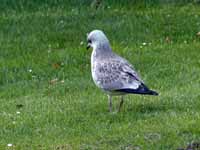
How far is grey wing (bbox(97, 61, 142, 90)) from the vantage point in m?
9.55

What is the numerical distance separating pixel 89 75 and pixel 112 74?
2.64 meters

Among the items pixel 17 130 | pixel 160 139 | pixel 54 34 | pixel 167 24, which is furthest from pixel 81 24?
pixel 160 139

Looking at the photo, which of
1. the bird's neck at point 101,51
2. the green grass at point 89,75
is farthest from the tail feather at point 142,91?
the bird's neck at point 101,51

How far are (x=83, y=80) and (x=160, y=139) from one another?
3.61 metres

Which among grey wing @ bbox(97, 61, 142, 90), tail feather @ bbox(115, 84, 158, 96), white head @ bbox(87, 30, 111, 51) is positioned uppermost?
white head @ bbox(87, 30, 111, 51)

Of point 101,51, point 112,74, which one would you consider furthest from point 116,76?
point 101,51

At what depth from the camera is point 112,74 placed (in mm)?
9750

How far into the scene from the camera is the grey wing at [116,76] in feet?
31.3

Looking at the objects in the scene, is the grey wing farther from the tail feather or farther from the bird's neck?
the bird's neck

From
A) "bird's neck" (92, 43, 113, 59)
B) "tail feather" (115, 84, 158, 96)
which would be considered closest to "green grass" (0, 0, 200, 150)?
"tail feather" (115, 84, 158, 96)

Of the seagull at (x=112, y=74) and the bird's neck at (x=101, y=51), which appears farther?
the bird's neck at (x=101, y=51)

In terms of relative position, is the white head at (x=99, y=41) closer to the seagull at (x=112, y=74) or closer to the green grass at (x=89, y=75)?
the seagull at (x=112, y=74)

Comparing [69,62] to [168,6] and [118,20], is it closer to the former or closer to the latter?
[118,20]

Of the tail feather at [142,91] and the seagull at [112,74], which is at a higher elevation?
the seagull at [112,74]
